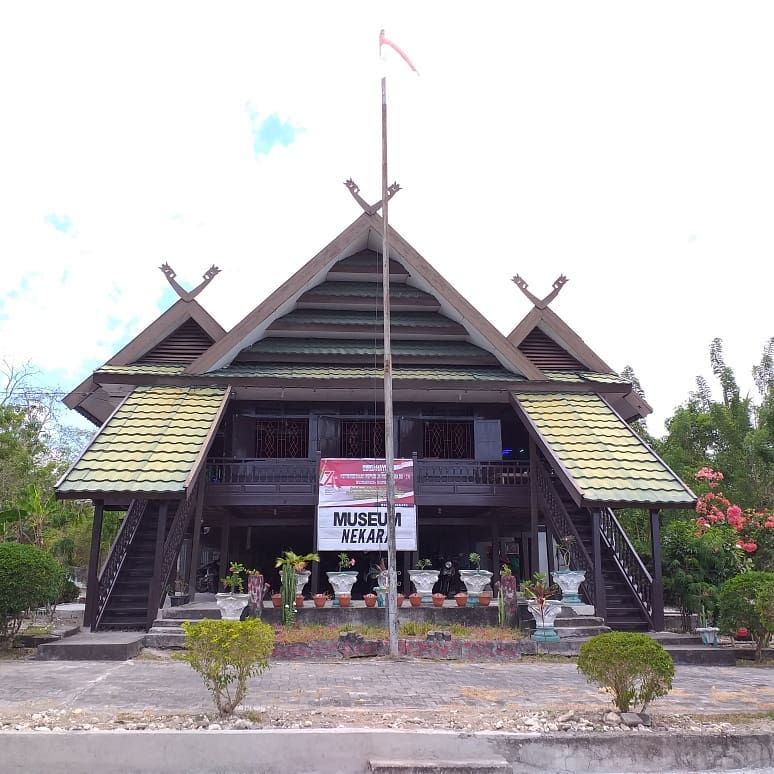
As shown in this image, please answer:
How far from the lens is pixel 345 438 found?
1683cm

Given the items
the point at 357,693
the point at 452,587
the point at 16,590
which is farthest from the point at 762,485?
the point at 16,590

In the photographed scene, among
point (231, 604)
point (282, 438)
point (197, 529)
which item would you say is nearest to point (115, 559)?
point (197, 529)

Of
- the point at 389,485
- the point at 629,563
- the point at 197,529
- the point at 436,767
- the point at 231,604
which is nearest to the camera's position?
the point at 436,767

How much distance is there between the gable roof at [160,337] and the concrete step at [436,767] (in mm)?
12085

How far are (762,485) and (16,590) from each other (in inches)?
847

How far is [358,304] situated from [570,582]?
7774 mm

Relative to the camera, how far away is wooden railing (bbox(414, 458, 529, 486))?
15.4 meters

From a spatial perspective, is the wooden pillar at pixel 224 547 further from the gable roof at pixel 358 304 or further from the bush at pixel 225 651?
the bush at pixel 225 651

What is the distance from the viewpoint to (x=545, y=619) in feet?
37.6

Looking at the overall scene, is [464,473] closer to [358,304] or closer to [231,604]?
[358,304]

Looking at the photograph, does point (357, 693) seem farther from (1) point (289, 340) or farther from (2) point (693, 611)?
(1) point (289, 340)

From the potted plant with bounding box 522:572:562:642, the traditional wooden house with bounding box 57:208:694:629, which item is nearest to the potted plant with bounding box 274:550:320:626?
the traditional wooden house with bounding box 57:208:694:629

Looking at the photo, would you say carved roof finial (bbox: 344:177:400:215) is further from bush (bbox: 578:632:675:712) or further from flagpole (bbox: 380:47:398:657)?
bush (bbox: 578:632:675:712)

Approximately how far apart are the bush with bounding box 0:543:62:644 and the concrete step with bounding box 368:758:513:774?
24.2 ft
